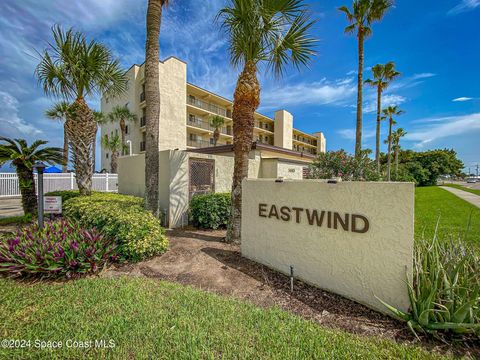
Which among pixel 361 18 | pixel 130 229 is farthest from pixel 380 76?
pixel 130 229

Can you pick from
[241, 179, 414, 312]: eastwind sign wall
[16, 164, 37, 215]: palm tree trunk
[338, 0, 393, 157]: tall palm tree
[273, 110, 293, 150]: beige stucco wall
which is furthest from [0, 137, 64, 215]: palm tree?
[273, 110, 293, 150]: beige stucco wall

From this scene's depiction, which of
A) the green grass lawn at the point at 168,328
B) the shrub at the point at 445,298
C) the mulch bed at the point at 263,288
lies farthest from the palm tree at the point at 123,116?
the shrub at the point at 445,298

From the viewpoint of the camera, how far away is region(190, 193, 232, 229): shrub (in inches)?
297

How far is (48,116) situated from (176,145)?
12.1 meters

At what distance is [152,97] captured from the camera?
6270 mm

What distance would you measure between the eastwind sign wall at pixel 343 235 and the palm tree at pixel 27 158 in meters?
8.01

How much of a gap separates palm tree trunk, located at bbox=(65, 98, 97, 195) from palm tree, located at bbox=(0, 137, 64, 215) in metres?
0.55

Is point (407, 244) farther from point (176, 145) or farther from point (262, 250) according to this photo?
point (176, 145)

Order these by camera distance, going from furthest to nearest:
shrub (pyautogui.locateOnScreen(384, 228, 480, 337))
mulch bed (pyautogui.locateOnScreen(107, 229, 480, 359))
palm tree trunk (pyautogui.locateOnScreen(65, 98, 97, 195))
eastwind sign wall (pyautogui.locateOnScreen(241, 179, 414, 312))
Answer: palm tree trunk (pyautogui.locateOnScreen(65, 98, 97, 195)), eastwind sign wall (pyautogui.locateOnScreen(241, 179, 414, 312)), mulch bed (pyautogui.locateOnScreen(107, 229, 480, 359)), shrub (pyautogui.locateOnScreen(384, 228, 480, 337))

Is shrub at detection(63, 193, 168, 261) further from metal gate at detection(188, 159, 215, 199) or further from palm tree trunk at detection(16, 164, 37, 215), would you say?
palm tree trunk at detection(16, 164, 37, 215)

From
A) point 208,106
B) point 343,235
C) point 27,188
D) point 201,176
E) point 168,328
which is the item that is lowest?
point 168,328

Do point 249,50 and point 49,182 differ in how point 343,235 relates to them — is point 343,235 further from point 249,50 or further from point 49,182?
point 49,182

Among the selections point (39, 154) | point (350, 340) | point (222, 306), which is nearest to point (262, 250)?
point (222, 306)

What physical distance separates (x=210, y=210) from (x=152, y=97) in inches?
164
